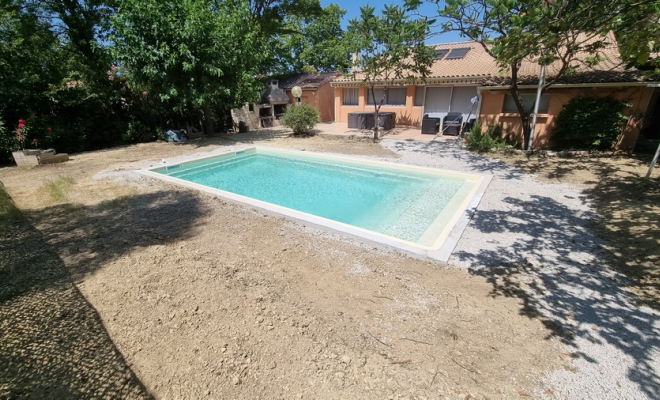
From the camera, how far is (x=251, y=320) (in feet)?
10.5

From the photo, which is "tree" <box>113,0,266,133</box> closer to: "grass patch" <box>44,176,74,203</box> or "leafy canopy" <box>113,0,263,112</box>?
"leafy canopy" <box>113,0,263,112</box>

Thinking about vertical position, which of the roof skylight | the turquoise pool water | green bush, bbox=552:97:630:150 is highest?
the roof skylight

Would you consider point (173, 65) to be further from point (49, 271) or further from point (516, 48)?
point (516, 48)

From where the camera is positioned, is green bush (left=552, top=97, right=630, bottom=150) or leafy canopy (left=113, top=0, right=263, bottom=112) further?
leafy canopy (left=113, top=0, right=263, bottom=112)

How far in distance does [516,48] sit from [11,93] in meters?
16.3

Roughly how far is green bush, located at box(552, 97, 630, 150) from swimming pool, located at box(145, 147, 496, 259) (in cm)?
527

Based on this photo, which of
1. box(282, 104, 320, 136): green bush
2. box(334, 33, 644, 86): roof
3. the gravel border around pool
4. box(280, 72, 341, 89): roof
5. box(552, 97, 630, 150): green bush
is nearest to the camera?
the gravel border around pool

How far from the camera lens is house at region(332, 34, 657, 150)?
9977 mm

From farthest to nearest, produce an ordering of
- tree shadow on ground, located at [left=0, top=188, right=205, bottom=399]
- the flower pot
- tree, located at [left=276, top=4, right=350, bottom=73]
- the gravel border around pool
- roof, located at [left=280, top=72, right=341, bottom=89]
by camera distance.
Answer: tree, located at [left=276, top=4, right=350, bottom=73] → roof, located at [left=280, top=72, right=341, bottom=89] → the flower pot → the gravel border around pool → tree shadow on ground, located at [left=0, top=188, right=205, bottom=399]

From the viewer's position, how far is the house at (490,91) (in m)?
9.98

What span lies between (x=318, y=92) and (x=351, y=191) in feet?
54.9

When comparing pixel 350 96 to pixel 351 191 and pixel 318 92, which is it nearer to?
pixel 318 92

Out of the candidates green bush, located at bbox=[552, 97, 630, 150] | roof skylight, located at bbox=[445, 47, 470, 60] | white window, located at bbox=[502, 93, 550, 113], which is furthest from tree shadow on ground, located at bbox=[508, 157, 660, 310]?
roof skylight, located at bbox=[445, 47, 470, 60]

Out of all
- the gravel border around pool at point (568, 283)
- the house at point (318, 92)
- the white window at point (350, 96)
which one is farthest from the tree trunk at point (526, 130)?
the house at point (318, 92)
